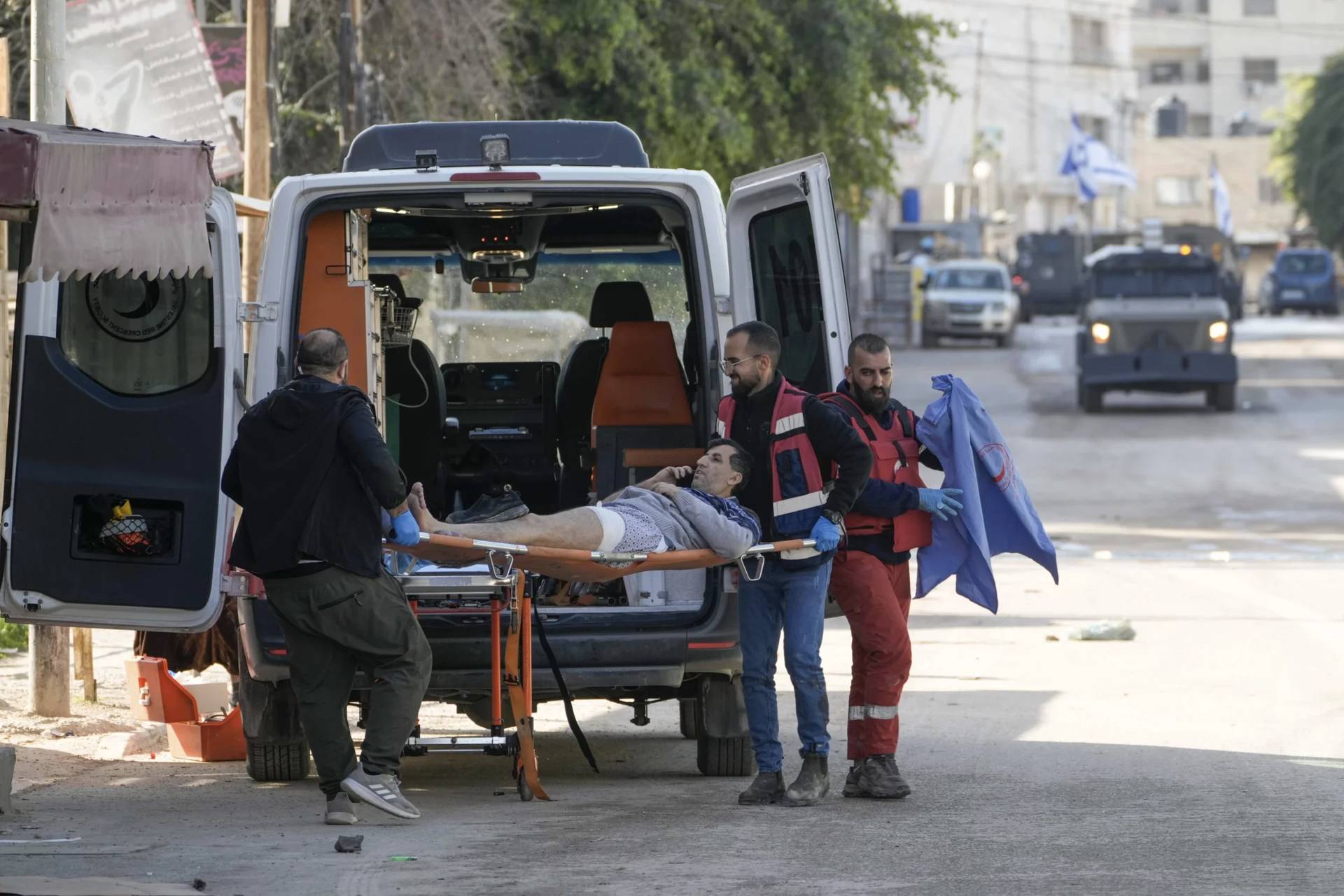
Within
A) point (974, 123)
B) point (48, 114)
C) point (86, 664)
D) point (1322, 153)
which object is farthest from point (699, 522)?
point (974, 123)

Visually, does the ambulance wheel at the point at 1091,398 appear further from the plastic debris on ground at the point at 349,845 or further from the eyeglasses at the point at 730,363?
the plastic debris on ground at the point at 349,845

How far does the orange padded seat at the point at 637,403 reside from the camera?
343 inches

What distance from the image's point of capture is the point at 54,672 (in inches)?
378

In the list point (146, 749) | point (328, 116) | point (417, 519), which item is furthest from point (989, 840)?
point (328, 116)

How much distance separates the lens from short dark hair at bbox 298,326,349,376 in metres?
6.98

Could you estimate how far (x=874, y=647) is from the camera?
24.8 feet

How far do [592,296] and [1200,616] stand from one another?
15.9 ft

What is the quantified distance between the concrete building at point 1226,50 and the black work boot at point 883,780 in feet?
279

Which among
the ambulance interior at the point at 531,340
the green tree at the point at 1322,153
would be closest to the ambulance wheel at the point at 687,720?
the ambulance interior at the point at 531,340

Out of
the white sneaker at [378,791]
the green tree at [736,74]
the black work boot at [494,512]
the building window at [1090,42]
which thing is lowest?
the white sneaker at [378,791]

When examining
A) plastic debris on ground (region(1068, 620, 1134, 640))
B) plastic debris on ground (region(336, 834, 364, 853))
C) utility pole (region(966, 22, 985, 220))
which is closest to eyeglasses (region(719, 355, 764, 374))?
plastic debris on ground (region(336, 834, 364, 853))

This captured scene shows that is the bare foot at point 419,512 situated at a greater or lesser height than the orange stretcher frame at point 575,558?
greater

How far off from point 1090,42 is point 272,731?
251 ft

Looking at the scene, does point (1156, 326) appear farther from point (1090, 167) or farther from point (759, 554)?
point (1090, 167)
